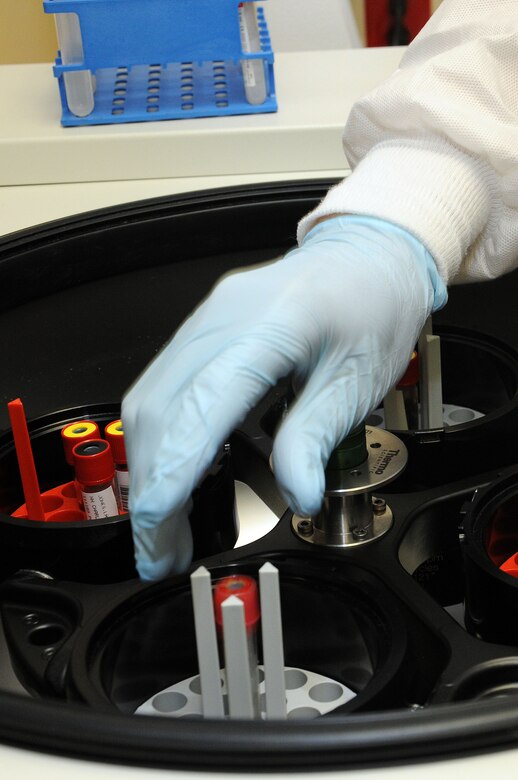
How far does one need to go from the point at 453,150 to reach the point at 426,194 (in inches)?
2.6

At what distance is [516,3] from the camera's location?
896 mm

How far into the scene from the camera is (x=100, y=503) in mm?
898

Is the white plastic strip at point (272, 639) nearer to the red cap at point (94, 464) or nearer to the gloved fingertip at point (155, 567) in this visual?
the gloved fingertip at point (155, 567)

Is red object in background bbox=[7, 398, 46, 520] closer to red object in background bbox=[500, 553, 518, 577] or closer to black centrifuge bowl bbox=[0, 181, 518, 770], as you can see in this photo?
black centrifuge bowl bbox=[0, 181, 518, 770]

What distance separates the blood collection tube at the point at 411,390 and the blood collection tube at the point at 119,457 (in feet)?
0.99

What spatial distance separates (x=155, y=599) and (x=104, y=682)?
8cm

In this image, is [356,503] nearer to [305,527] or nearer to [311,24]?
[305,527]

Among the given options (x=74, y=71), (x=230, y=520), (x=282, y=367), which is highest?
(x=74, y=71)

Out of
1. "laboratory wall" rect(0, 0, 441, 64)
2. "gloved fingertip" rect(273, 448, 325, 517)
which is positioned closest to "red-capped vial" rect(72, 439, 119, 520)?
"gloved fingertip" rect(273, 448, 325, 517)

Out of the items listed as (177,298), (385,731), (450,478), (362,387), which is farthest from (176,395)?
(177,298)

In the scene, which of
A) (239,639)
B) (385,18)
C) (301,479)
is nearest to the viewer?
(239,639)

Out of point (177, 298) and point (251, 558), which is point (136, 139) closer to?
point (177, 298)

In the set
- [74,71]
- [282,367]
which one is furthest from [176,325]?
[282,367]

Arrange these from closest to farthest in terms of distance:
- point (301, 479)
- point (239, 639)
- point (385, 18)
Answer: point (239, 639)
point (301, 479)
point (385, 18)
